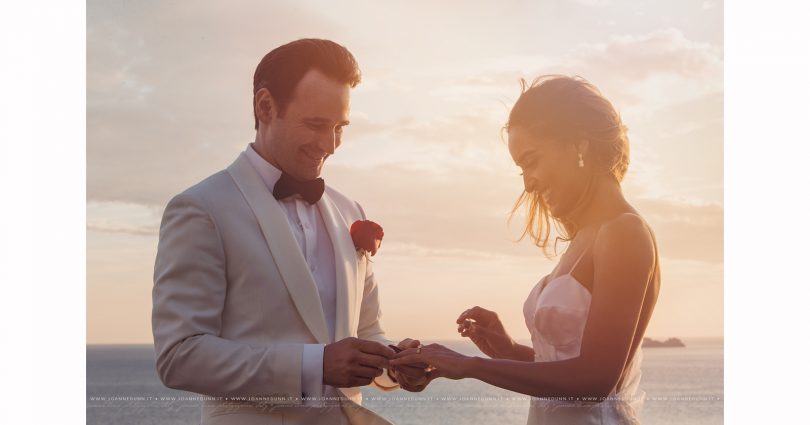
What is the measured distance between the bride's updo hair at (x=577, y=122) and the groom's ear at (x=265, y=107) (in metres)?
0.94

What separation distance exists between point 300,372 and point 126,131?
1.70 meters

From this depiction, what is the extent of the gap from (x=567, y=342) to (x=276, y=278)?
1059 mm

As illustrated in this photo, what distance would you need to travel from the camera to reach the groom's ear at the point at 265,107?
11.8ft

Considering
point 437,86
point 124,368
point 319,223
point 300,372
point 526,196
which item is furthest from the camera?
point 124,368

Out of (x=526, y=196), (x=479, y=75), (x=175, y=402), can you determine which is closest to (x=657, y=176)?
(x=526, y=196)

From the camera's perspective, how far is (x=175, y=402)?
4188 millimetres

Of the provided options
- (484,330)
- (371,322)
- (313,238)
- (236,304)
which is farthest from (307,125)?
(484,330)

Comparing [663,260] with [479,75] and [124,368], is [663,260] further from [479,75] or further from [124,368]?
[124,368]

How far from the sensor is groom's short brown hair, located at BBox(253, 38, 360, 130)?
11.7ft

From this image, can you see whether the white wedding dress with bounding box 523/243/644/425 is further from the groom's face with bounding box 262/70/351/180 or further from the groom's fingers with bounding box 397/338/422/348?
the groom's face with bounding box 262/70/351/180

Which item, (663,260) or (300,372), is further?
(663,260)

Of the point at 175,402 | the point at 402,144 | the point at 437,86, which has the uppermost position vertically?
the point at 437,86

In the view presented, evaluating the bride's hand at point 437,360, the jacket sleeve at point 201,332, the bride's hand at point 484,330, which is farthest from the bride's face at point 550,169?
the jacket sleeve at point 201,332

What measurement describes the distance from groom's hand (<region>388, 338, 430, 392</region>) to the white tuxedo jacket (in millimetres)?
229
